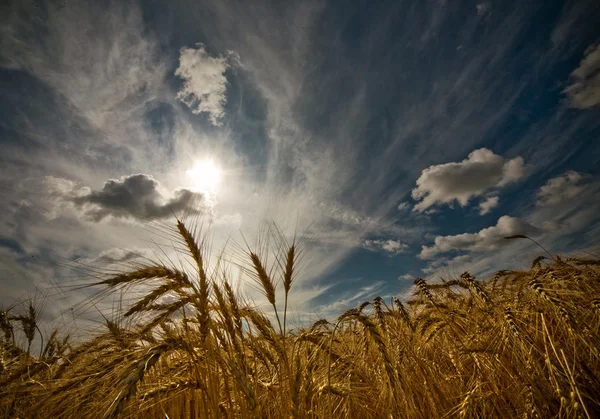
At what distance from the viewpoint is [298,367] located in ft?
7.50

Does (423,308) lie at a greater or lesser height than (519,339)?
greater

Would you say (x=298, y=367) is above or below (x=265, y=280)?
below

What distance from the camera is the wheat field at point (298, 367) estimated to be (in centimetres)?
216

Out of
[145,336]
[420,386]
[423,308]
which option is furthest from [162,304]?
[423,308]

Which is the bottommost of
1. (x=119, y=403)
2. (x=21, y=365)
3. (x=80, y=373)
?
(x=119, y=403)

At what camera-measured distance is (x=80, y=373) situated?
8.82 ft


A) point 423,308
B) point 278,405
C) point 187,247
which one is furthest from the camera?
point 423,308

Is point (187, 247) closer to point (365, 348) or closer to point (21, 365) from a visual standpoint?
point (365, 348)

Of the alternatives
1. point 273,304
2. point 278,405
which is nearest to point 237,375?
point 278,405

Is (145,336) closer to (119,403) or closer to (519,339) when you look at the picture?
(119,403)

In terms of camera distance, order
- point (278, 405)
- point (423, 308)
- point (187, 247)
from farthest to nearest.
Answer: point (423, 308) → point (187, 247) → point (278, 405)

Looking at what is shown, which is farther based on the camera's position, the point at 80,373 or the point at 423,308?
the point at 423,308

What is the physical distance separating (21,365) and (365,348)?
15.3 ft

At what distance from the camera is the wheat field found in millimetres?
2162
